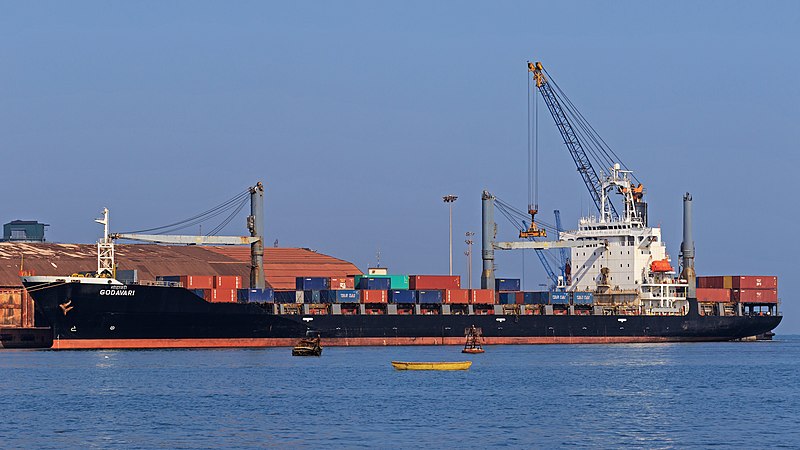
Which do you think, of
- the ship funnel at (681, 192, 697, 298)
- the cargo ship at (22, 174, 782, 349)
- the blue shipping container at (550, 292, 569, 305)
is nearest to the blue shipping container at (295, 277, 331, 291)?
the cargo ship at (22, 174, 782, 349)

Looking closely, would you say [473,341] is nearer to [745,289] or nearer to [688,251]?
[688,251]

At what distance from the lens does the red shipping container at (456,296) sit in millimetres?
109062

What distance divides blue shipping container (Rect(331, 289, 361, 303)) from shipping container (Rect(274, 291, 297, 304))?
11.4 ft

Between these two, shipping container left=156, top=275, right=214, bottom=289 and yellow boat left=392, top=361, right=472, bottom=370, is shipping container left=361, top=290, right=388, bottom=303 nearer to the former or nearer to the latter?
shipping container left=156, top=275, right=214, bottom=289

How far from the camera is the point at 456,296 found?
359ft

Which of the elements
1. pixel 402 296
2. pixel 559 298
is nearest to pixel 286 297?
pixel 402 296

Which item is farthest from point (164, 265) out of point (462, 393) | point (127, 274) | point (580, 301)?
point (462, 393)

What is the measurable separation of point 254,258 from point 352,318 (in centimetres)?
1119

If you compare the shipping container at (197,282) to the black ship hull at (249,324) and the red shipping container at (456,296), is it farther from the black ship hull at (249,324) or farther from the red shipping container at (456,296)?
the red shipping container at (456,296)

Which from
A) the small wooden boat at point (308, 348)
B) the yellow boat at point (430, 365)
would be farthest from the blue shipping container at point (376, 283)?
the yellow boat at point (430, 365)

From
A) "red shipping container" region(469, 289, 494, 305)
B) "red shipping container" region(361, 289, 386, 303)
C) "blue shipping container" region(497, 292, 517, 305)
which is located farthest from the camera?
"blue shipping container" region(497, 292, 517, 305)

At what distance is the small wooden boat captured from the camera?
94.5 m

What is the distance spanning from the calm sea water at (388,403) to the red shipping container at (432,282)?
15423mm

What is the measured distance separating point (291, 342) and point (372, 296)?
7.71m
